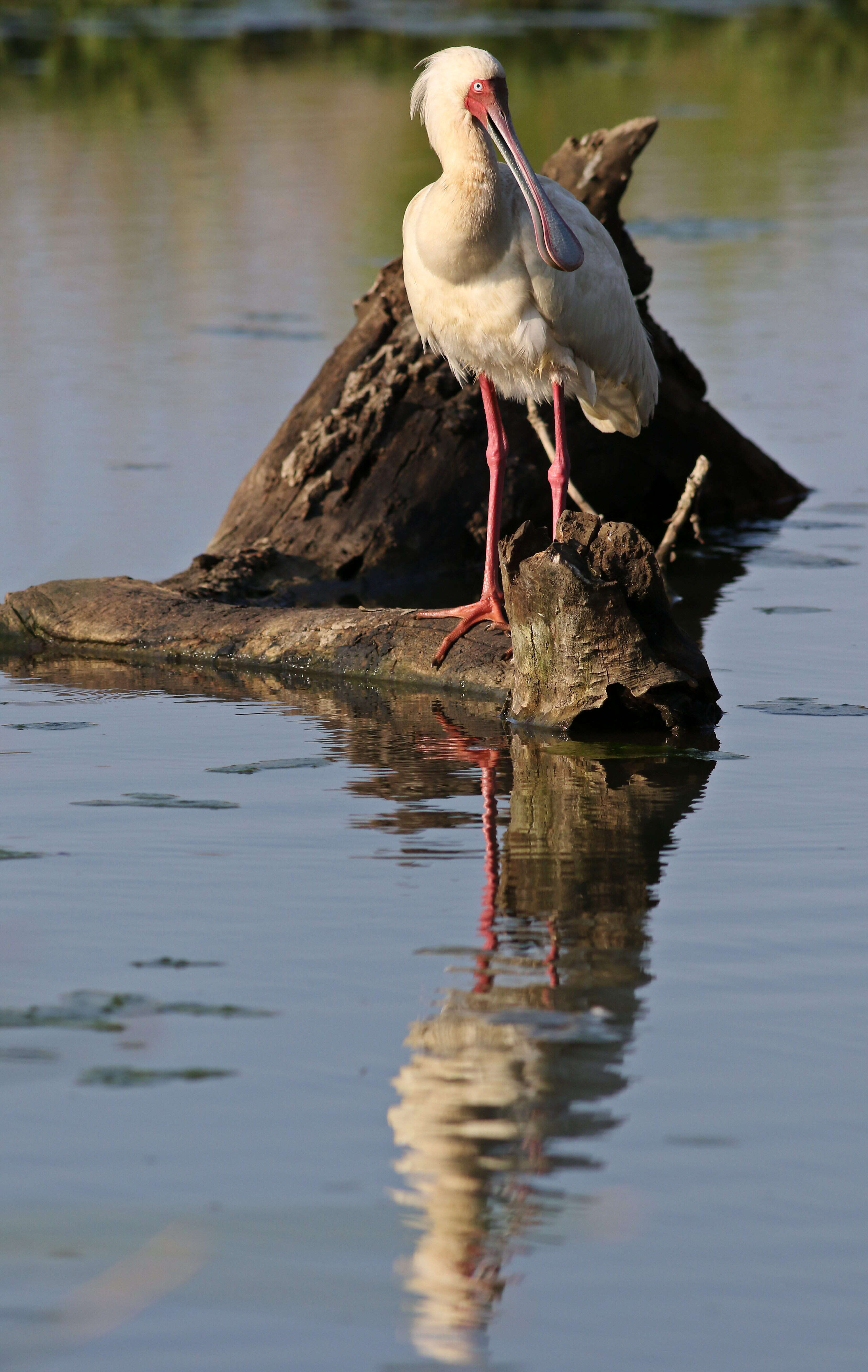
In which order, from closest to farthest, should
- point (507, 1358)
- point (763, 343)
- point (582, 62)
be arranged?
point (507, 1358), point (763, 343), point (582, 62)

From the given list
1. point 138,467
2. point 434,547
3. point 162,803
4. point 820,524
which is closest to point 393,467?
point 434,547

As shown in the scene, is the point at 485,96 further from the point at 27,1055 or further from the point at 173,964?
the point at 27,1055

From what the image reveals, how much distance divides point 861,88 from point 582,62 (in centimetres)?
569

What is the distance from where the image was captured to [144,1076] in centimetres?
394

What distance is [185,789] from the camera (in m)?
5.99

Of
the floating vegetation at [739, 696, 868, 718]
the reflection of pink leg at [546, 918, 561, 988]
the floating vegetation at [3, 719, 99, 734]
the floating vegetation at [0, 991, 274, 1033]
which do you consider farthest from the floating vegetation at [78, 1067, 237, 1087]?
the floating vegetation at [739, 696, 868, 718]

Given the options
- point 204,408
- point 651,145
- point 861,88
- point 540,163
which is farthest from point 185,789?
point 861,88

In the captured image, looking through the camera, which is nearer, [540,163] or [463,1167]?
[463,1167]

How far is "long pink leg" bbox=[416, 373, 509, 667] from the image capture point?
7418 millimetres

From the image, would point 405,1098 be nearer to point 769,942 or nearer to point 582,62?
point 769,942

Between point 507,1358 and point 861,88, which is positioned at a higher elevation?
point 861,88

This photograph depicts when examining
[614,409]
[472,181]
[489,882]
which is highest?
[472,181]

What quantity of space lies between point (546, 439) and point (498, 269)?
186cm

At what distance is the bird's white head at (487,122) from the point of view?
23.9 ft
